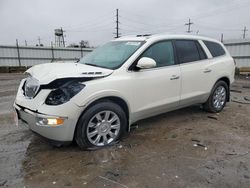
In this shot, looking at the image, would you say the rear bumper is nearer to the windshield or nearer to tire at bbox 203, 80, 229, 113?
the windshield

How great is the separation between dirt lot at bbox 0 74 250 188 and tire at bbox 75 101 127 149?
0.48ft

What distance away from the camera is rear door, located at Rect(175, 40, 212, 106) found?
167 inches

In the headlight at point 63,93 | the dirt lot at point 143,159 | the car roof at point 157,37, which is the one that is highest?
the car roof at point 157,37

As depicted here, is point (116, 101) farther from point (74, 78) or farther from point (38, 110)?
point (38, 110)

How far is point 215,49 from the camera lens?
5.05 meters

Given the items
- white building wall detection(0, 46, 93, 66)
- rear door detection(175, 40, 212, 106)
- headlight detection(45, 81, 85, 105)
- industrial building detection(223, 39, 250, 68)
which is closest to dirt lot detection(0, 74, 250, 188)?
rear door detection(175, 40, 212, 106)

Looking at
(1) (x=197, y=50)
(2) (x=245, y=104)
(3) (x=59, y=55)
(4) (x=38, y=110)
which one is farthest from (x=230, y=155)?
(3) (x=59, y=55)

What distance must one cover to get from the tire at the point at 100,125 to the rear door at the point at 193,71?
4.85 feet

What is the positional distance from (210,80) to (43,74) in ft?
11.1

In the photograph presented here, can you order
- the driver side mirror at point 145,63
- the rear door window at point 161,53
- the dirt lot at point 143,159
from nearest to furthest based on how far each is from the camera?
the dirt lot at point 143,159 < the driver side mirror at point 145,63 < the rear door window at point 161,53

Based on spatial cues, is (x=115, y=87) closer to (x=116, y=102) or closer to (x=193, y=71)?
(x=116, y=102)

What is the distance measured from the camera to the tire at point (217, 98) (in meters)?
4.99

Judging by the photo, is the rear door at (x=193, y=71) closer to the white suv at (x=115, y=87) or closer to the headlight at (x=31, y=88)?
the white suv at (x=115, y=87)

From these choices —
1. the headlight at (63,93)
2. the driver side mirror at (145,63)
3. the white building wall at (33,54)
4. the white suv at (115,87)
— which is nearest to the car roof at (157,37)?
the white suv at (115,87)
